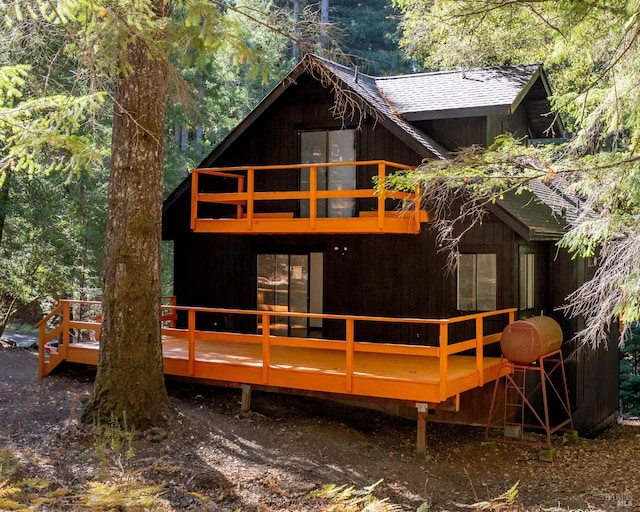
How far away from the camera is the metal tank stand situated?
1206cm

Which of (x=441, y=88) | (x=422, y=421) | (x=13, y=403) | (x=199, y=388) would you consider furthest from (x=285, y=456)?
(x=441, y=88)

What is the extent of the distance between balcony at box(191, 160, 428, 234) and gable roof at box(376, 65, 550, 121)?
1.54 m

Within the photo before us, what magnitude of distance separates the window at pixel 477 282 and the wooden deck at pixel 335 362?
0.30m

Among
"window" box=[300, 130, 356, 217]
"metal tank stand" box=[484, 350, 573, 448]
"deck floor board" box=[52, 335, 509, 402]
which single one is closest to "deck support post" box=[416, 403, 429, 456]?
"deck floor board" box=[52, 335, 509, 402]

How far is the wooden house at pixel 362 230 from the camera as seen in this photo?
1327 centimetres

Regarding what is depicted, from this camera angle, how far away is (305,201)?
15.2 meters

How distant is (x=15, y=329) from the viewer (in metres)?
32.5

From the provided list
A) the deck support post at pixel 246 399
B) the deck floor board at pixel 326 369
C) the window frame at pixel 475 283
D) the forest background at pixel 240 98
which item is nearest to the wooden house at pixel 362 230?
the window frame at pixel 475 283

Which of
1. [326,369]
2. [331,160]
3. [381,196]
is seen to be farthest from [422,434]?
[331,160]

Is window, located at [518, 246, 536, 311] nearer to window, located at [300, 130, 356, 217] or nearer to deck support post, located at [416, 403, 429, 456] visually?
window, located at [300, 130, 356, 217]

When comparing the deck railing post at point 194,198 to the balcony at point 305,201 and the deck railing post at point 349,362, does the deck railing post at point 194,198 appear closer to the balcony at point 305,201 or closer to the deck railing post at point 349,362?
the balcony at point 305,201

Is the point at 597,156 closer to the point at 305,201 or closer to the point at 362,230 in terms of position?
the point at 362,230

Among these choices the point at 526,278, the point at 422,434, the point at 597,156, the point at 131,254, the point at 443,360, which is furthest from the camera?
the point at 526,278

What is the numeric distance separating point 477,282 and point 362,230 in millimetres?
2351
